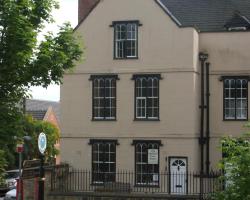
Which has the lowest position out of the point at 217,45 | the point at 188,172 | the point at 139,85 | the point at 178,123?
the point at 188,172

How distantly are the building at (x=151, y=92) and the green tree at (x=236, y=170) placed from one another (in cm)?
1776

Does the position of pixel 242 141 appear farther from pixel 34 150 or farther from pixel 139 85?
pixel 34 150

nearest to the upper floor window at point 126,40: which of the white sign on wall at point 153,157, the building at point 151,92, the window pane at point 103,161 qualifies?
the building at point 151,92

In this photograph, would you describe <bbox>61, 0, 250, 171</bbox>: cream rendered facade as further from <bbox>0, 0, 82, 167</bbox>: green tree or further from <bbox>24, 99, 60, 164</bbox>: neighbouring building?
<bbox>24, 99, 60, 164</bbox>: neighbouring building

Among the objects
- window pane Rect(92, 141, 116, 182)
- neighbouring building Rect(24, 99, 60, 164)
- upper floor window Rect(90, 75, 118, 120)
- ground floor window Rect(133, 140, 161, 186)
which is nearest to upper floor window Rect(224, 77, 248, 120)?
ground floor window Rect(133, 140, 161, 186)

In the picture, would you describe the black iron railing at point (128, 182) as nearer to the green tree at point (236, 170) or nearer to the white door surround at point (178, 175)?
the white door surround at point (178, 175)

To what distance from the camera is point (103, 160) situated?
3338 centimetres

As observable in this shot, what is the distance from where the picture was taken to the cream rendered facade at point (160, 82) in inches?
1268

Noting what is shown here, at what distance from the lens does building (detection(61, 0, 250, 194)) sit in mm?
32281

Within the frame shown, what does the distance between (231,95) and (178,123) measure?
3.31 m

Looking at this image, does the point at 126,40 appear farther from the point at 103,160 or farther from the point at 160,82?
the point at 103,160

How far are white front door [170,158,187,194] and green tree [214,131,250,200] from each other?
1706 centimetres

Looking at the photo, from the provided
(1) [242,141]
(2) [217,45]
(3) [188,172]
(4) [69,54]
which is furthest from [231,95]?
(1) [242,141]

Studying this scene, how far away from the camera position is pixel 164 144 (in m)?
32.4
